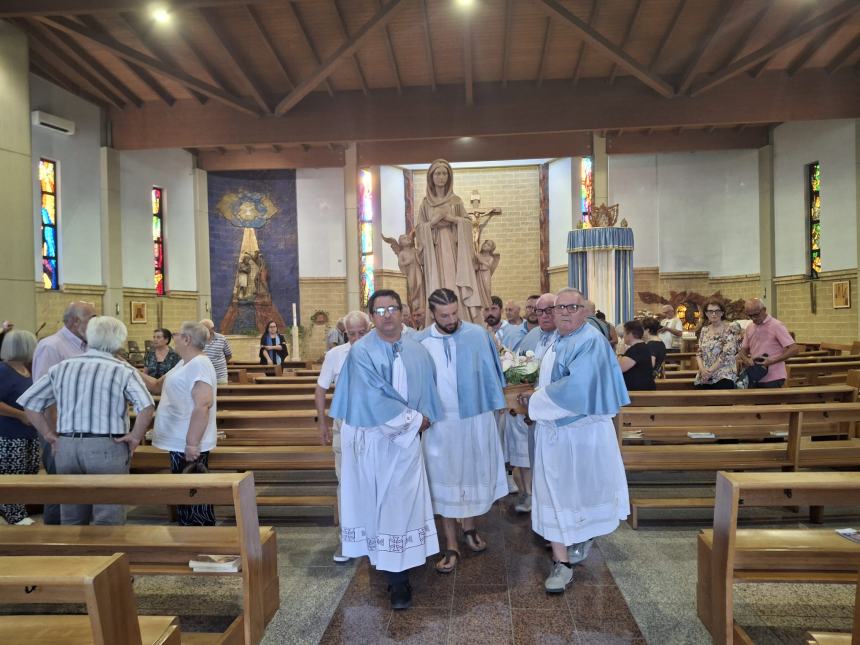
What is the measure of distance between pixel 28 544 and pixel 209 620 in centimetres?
92

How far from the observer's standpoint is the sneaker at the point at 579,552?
359cm

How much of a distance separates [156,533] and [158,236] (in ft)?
→ 47.2

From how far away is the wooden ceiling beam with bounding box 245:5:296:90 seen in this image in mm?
9853

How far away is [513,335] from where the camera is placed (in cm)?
653

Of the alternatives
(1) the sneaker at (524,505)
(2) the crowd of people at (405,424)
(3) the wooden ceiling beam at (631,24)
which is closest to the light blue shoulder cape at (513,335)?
(1) the sneaker at (524,505)

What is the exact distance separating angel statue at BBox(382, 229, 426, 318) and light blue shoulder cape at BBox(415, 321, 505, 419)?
306 centimetres

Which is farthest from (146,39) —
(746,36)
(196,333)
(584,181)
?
(584,181)

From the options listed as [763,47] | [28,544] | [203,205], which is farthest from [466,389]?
[203,205]

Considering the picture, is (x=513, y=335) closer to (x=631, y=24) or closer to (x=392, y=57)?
(x=631, y=24)

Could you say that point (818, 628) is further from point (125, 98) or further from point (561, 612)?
point (125, 98)

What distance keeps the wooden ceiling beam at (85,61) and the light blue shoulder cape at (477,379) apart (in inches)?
377

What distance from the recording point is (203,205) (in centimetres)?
1709

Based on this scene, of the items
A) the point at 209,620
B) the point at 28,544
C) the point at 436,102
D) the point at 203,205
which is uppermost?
the point at 436,102

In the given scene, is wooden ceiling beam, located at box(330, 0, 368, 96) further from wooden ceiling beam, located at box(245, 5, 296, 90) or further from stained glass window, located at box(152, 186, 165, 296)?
stained glass window, located at box(152, 186, 165, 296)
